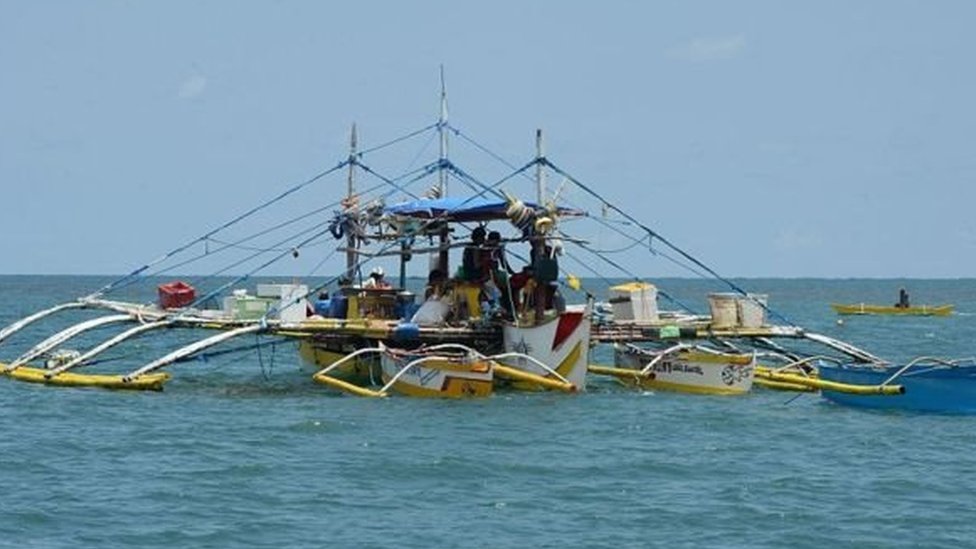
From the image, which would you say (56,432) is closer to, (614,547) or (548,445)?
(548,445)

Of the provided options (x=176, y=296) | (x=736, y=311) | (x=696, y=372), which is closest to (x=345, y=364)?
(x=176, y=296)

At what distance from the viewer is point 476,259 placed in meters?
38.6

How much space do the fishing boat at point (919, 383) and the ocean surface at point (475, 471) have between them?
1.45 feet

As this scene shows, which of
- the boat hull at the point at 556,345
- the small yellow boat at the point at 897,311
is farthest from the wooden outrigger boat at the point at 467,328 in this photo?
the small yellow boat at the point at 897,311

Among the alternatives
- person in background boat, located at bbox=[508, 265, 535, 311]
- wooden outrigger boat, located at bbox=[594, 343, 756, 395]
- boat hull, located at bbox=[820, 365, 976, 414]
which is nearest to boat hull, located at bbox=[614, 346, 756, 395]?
wooden outrigger boat, located at bbox=[594, 343, 756, 395]

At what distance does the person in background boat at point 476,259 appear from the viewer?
3859 centimetres

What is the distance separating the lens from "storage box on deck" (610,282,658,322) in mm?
39562

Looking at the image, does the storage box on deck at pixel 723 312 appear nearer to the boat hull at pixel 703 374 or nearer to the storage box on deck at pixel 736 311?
the storage box on deck at pixel 736 311

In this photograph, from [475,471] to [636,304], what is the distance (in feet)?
42.8

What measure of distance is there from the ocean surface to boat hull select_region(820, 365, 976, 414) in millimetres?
431

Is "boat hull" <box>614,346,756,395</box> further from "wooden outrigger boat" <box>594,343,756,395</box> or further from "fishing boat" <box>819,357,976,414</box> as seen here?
"fishing boat" <box>819,357,976,414</box>

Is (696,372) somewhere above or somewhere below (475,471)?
above

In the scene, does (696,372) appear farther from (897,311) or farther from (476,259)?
(897,311)

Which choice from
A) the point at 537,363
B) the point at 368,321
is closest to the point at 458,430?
the point at 537,363
